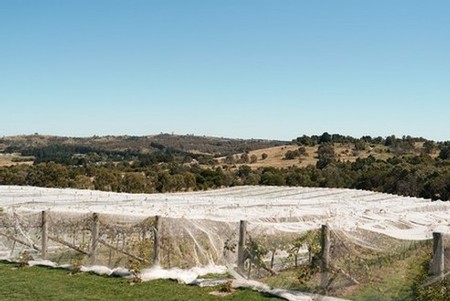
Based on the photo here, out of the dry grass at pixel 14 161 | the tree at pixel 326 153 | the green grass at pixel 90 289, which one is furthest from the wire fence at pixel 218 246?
the dry grass at pixel 14 161

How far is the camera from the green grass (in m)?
10.6

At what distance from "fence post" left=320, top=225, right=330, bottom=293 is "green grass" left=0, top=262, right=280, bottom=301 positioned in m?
1.04

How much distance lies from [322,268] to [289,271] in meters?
0.82

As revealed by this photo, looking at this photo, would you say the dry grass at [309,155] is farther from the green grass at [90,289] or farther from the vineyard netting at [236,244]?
the green grass at [90,289]

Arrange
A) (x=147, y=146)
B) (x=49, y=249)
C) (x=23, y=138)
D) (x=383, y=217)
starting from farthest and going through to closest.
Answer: (x=23, y=138) < (x=147, y=146) < (x=383, y=217) < (x=49, y=249)

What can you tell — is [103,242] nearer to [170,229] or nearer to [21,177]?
[170,229]

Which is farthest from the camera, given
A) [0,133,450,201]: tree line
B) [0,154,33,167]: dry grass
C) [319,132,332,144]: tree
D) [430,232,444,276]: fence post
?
A: [319,132,332,144]: tree

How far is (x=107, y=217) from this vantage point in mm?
13641

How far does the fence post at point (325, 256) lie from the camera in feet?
35.0

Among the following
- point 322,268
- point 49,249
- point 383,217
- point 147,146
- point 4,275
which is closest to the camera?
point 322,268

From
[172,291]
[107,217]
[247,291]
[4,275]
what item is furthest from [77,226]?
[247,291]

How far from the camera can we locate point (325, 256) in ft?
35.4

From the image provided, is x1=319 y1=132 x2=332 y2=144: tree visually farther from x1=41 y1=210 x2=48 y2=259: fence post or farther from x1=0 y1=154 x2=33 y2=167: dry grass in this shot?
x1=41 y1=210 x2=48 y2=259: fence post

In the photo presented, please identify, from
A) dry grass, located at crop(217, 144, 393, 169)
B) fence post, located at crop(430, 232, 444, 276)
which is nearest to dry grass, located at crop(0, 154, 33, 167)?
dry grass, located at crop(217, 144, 393, 169)
